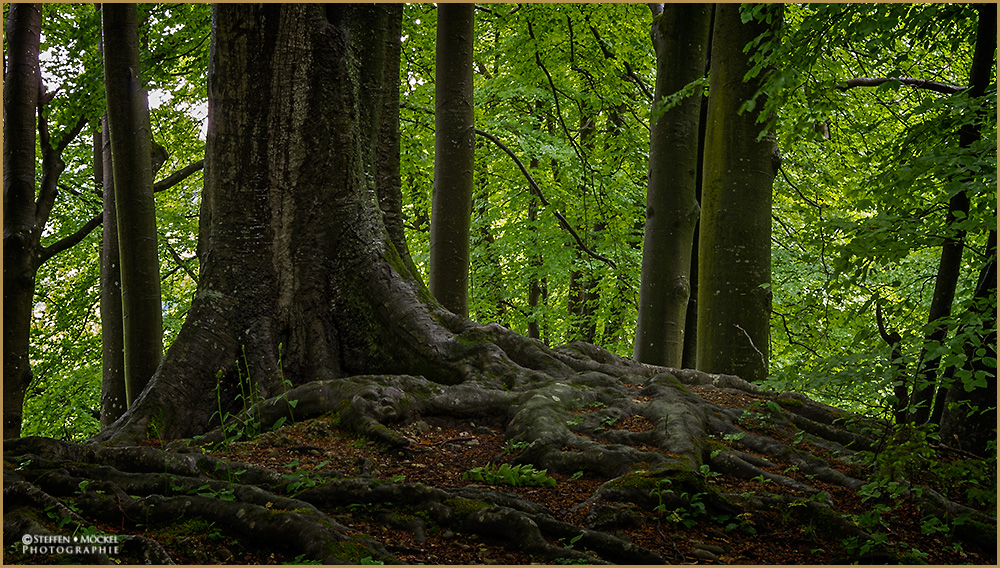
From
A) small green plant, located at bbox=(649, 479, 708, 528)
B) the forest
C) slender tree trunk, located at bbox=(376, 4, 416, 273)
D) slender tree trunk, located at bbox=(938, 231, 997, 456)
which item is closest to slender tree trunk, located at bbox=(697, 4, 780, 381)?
the forest

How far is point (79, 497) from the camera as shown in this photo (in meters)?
→ 3.36

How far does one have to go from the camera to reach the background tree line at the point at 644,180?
3.76 m

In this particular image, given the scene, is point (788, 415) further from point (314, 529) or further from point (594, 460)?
point (314, 529)

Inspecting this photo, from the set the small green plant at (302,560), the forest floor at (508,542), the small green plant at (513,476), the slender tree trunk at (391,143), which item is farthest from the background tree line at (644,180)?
the small green plant at (302,560)

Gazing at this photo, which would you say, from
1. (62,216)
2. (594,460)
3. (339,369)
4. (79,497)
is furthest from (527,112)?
(79,497)

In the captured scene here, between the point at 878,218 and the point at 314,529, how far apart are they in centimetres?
327

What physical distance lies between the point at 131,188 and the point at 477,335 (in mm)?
4737

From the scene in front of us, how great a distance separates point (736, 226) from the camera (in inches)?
284

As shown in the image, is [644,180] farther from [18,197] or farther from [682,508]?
[682,508]

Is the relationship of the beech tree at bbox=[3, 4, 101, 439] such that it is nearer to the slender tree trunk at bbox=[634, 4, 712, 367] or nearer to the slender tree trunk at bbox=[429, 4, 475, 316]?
the slender tree trunk at bbox=[429, 4, 475, 316]

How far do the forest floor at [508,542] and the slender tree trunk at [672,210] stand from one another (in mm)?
4294

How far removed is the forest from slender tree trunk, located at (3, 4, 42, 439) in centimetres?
4

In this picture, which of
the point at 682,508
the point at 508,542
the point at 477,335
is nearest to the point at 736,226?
the point at 477,335

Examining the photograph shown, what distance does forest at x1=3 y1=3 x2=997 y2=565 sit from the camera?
11.2 feet
